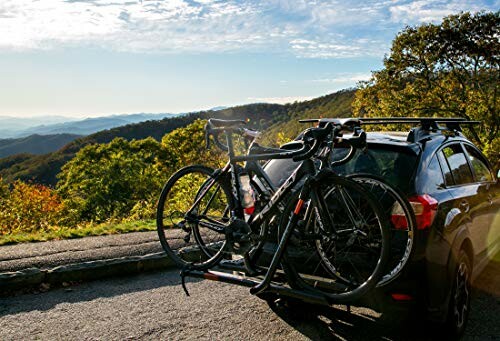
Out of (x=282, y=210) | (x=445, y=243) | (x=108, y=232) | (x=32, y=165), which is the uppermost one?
(x=282, y=210)

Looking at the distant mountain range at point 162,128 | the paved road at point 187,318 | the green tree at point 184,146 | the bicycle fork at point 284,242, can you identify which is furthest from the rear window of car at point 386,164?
the distant mountain range at point 162,128

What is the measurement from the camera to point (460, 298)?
13.7 feet

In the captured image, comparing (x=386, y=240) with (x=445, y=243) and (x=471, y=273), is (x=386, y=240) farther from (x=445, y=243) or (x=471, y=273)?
(x=471, y=273)

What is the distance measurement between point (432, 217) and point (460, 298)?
40.8 inches

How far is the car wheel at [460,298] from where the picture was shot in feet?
13.0

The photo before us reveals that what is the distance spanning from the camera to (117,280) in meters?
6.49

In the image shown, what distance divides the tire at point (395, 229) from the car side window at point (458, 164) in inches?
47.4

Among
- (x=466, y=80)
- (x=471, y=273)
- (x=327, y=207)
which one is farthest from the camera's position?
(x=466, y=80)

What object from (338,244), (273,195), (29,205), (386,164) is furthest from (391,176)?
(29,205)

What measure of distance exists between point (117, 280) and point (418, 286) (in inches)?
171

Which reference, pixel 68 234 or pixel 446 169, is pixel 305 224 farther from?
pixel 68 234

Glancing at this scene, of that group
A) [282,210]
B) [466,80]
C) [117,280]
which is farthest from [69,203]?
[282,210]

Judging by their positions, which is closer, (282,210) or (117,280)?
(282,210)

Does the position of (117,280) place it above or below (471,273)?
below
